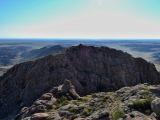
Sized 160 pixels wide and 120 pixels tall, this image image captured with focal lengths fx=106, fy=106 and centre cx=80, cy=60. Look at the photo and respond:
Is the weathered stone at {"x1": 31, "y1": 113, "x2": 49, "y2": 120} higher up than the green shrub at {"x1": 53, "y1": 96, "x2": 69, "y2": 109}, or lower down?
higher up

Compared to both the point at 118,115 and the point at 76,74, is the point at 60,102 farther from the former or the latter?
the point at 76,74

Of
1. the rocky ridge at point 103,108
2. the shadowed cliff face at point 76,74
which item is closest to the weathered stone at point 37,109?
the rocky ridge at point 103,108

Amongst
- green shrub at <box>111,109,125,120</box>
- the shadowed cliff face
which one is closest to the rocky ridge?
green shrub at <box>111,109,125,120</box>

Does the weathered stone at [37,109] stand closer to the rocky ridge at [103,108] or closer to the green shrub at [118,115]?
the rocky ridge at [103,108]

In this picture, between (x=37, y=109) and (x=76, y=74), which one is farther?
(x=76, y=74)

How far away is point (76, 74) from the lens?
80.2ft

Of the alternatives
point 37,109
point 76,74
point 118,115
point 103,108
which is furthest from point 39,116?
point 76,74

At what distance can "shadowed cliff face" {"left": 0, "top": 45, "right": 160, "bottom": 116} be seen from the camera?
2083cm

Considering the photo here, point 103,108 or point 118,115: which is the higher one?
point 118,115

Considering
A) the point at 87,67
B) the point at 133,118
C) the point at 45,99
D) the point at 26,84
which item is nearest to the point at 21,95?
the point at 26,84

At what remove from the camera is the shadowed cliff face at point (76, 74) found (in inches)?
820

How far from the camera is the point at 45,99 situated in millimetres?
14109

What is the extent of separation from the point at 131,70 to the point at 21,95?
26.4 meters

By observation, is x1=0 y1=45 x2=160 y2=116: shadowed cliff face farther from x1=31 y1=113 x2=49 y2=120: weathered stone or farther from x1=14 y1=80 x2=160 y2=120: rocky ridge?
x1=31 y1=113 x2=49 y2=120: weathered stone
